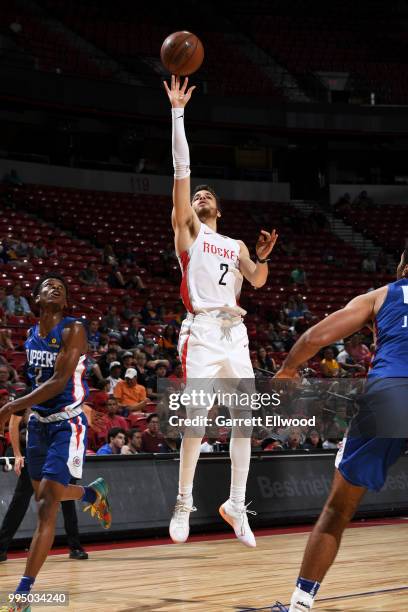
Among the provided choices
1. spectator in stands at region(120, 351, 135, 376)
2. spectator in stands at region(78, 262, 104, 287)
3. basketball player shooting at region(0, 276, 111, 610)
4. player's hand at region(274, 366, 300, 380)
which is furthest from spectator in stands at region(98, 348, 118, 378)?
player's hand at region(274, 366, 300, 380)

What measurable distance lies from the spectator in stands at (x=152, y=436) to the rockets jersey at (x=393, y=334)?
23.8 ft

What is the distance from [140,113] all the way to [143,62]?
365cm

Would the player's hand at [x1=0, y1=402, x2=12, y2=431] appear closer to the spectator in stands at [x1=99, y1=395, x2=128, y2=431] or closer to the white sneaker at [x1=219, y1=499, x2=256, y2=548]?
the white sneaker at [x1=219, y1=499, x2=256, y2=548]

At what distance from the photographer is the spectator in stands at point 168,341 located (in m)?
16.3

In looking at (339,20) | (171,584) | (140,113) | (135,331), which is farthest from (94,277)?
(339,20)

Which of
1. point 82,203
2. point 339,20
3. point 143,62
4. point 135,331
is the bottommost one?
point 135,331

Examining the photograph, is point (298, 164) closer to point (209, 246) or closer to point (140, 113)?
point (140, 113)

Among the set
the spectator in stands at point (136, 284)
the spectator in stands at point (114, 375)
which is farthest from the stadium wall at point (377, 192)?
Result: the spectator in stands at point (114, 375)

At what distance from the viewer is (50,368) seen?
20.4ft

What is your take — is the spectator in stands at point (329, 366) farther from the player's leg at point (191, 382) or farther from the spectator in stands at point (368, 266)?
the player's leg at point (191, 382)

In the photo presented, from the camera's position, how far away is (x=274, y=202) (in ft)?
95.9

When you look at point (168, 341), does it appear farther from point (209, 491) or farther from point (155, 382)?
point (209, 491)

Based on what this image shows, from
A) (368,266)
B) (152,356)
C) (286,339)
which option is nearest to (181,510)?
(152,356)

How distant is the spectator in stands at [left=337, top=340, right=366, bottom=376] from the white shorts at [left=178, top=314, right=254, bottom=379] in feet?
32.6
